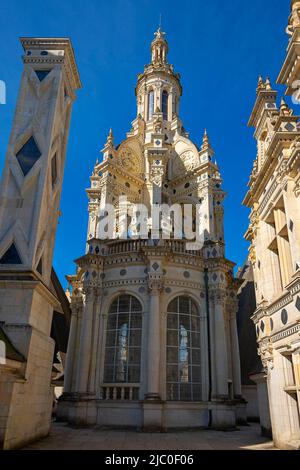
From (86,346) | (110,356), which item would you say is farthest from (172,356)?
(86,346)

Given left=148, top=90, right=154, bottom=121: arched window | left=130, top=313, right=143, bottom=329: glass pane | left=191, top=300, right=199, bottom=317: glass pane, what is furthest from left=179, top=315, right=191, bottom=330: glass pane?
left=148, top=90, right=154, bottom=121: arched window

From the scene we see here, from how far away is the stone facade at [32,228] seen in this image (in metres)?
11.2

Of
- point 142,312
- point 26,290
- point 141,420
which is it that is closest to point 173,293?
point 142,312

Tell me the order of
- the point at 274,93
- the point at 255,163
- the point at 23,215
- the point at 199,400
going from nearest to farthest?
the point at 23,215
the point at 274,93
the point at 255,163
the point at 199,400

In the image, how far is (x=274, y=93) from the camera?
604 inches

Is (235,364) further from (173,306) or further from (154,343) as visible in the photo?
(154,343)

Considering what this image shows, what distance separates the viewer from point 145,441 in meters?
14.5

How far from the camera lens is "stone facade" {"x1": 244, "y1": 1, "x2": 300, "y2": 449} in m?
11.1

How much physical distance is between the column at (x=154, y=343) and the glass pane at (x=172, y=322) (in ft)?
3.44

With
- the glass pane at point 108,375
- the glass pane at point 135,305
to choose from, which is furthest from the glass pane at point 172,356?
the glass pane at point 108,375

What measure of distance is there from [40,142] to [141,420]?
14.5 metres

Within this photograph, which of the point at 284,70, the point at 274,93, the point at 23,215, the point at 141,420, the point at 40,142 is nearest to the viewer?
the point at 284,70
